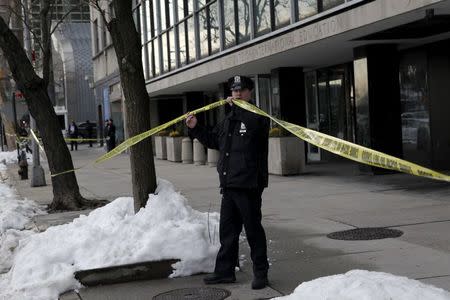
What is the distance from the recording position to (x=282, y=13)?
45.8 feet

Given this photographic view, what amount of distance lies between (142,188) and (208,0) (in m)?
12.8

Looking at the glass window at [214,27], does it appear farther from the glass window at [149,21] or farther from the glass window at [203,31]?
the glass window at [149,21]

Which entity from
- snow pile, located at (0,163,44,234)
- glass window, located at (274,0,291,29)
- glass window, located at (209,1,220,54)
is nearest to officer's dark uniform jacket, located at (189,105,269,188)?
snow pile, located at (0,163,44,234)

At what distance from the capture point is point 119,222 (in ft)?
22.4

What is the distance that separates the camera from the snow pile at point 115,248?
19.8ft

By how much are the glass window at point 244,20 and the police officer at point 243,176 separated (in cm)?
1055

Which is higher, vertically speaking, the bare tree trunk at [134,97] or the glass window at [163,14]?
the glass window at [163,14]

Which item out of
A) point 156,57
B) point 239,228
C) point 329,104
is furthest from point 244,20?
point 239,228

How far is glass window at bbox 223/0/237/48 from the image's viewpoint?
16891 mm

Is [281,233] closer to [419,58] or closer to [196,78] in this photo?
[419,58]

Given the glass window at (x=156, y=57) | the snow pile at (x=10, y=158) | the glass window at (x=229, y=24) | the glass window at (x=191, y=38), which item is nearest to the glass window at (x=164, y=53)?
the glass window at (x=156, y=57)

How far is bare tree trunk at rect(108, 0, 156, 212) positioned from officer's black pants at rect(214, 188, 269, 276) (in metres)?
1.69

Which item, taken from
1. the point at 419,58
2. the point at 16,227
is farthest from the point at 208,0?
the point at 16,227

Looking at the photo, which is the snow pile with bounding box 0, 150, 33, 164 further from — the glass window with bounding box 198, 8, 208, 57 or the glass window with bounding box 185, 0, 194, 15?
the glass window with bounding box 198, 8, 208, 57
